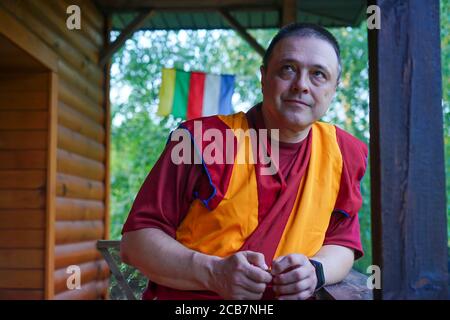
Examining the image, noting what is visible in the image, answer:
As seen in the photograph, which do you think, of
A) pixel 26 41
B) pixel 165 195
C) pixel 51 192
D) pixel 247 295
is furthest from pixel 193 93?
pixel 247 295

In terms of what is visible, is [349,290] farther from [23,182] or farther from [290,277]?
[23,182]

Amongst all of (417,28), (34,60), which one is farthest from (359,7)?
(417,28)

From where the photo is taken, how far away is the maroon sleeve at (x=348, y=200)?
1.74m

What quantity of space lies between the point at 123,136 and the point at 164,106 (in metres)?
4.55

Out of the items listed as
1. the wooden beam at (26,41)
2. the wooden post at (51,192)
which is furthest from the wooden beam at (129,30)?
the wooden post at (51,192)

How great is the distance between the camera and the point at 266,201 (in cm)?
163

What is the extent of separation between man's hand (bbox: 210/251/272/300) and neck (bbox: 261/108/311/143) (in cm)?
44

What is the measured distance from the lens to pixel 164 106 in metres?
5.69

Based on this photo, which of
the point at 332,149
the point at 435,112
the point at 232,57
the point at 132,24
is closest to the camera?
the point at 435,112

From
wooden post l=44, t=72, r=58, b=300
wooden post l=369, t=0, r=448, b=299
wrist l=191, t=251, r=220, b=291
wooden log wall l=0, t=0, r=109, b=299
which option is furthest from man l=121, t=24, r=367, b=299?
wooden post l=44, t=72, r=58, b=300

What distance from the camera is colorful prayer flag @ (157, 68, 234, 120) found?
5633mm

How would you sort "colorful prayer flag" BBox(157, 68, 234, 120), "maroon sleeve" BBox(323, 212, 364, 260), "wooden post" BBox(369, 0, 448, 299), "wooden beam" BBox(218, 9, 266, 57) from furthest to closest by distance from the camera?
"colorful prayer flag" BBox(157, 68, 234, 120), "wooden beam" BBox(218, 9, 266, 57), "maroon sleeve" BBox(323, 212, 364, 260), "wooden post" BBox(369, 0, 448, 299)

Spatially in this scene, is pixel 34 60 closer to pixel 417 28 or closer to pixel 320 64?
pixel 320 64

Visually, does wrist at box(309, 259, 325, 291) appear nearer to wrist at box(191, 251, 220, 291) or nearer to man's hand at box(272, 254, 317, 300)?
man's hand at box(272, 254, 317, 300)
